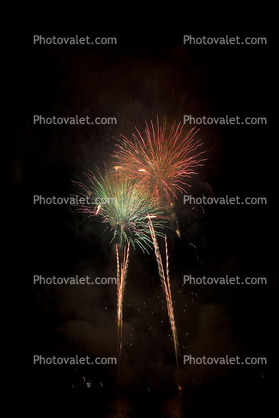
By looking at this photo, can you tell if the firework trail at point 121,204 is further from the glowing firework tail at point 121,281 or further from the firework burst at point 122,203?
the glowing firework tail at point 121,281

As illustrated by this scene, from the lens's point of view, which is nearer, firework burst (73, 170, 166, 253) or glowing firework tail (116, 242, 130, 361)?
firework burst (73, 170, 166, 253)

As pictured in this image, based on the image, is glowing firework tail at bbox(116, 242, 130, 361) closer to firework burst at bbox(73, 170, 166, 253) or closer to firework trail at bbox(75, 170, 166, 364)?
firework trail at bbox(75, 170, 166, 364)

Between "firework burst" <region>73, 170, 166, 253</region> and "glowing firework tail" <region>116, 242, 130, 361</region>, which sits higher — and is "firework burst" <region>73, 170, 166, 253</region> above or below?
above

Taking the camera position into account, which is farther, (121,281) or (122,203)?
(121,281)

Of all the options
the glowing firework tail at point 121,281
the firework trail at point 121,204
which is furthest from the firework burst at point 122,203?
the glowing firework tail at point 121,281

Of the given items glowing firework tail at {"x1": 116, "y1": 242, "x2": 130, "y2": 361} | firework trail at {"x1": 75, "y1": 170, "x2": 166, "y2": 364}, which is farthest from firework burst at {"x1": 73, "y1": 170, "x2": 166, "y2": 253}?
glowing firework tail at {"x1": 116, "y1": 242, "x2": 130, "y2": 361}

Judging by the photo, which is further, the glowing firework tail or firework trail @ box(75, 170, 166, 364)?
the glowing firework tail

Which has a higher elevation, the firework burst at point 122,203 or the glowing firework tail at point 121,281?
the firework burst at point 122,203

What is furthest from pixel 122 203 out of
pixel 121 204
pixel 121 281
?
pixel 121 281

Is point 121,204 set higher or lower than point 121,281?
higher

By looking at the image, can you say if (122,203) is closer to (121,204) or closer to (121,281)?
(121,204)

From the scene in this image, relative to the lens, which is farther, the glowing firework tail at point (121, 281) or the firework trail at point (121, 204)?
the glowing firework tail at point (121, 281)
